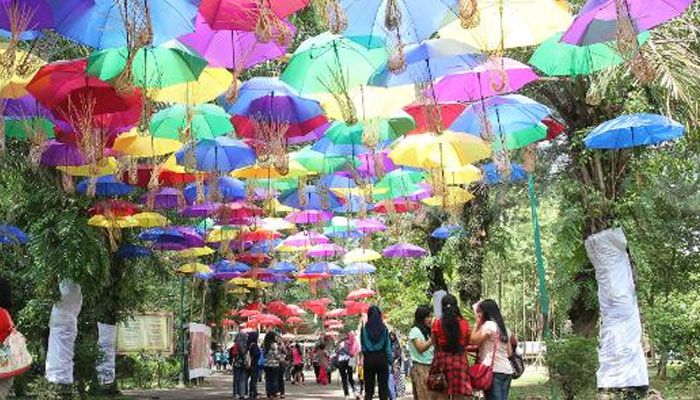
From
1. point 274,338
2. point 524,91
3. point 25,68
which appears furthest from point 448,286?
point 25,68

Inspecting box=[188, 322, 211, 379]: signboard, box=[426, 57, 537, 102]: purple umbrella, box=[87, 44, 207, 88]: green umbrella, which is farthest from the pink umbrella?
box=[87, 44, 207, 88]: green umbrella

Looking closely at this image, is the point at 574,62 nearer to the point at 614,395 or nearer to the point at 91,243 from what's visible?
the point at 614,395

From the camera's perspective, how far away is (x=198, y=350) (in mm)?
23312

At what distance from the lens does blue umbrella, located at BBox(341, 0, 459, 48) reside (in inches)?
301

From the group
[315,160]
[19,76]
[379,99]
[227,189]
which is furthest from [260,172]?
[19,76]

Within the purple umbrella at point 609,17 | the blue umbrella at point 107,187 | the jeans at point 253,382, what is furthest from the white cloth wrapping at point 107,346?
the purple umbrella at point 609,17

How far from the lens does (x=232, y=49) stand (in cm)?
856

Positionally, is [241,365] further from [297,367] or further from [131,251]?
[297,367]

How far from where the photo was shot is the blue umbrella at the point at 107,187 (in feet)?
42.0

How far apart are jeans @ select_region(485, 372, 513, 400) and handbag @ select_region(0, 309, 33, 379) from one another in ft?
14.2

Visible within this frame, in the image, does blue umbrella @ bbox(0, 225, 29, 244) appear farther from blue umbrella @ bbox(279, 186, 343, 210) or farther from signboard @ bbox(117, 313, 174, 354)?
signboard @ bbox(117, 313, 174, 354)

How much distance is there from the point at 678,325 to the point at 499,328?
9406mm

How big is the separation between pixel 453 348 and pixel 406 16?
3.19 metres

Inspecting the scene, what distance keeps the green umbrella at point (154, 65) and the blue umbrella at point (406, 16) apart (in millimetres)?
1786
